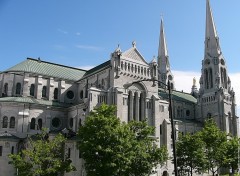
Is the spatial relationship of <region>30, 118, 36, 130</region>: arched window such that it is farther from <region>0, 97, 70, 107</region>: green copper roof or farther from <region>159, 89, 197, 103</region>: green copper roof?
<region>159, 89, 197, 103</region>: green copper roof

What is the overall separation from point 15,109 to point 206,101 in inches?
2210

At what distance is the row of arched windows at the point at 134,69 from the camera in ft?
217

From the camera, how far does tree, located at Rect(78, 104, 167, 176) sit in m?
41.1

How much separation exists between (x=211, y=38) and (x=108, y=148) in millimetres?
70322

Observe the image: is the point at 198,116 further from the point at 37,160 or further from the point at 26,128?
the point at 37,160

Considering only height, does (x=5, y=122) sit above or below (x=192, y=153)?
above

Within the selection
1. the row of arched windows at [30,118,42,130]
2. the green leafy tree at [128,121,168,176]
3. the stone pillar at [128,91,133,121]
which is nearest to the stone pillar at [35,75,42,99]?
the row of arched windows at [30,118,42,130]

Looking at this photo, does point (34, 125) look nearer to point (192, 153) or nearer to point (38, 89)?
point (38, 89)

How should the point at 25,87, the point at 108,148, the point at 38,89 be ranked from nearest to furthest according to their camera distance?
the point at 108,148
the point at 25,87
the point at 38,89

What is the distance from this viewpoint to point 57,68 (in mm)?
78625

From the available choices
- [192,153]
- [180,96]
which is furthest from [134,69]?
[180,96]

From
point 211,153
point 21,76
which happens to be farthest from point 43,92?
point 211,153

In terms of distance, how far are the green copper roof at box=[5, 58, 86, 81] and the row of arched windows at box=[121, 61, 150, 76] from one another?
1654 cm

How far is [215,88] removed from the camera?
93062mm
